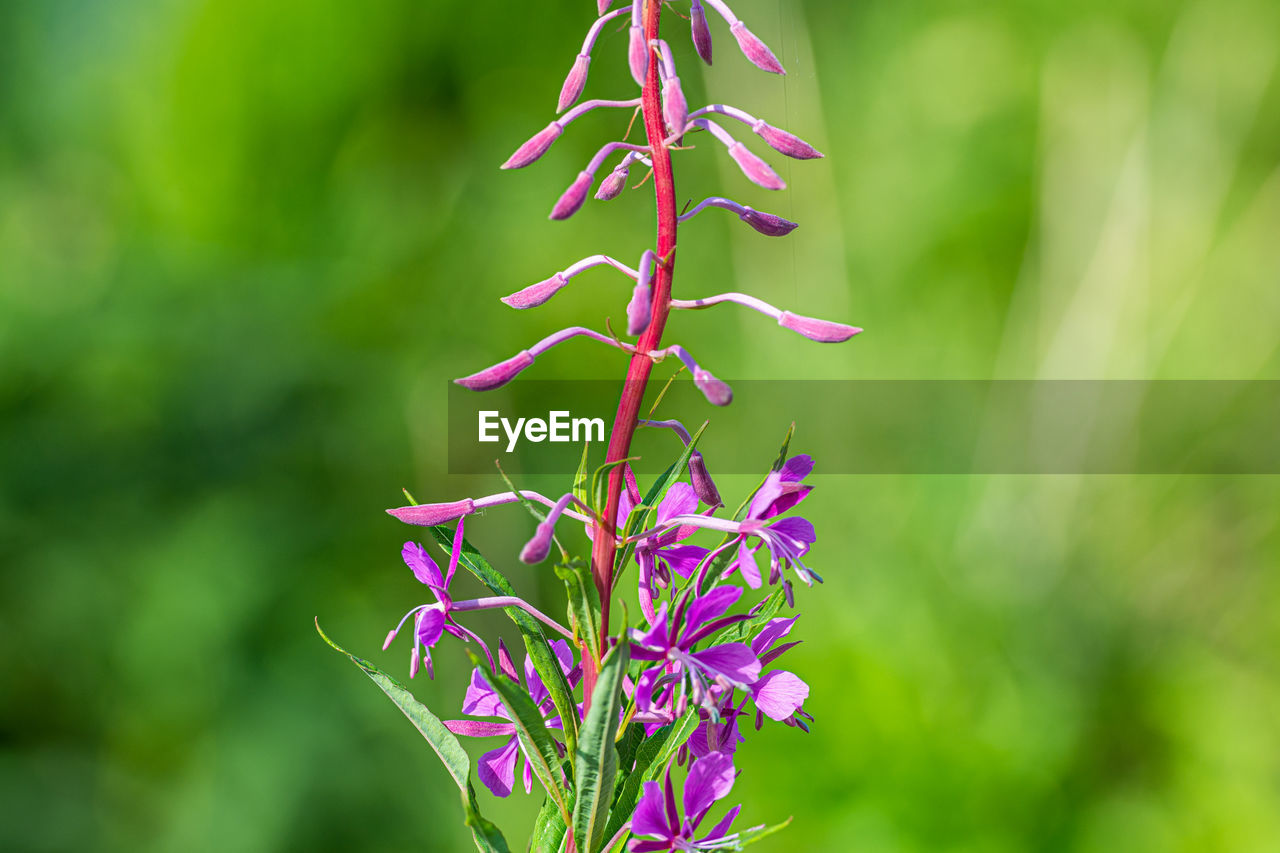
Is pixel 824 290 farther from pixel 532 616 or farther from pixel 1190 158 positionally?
pixel 532 616

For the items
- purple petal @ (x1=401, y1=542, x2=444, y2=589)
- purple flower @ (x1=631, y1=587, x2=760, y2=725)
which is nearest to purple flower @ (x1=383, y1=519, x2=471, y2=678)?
purple petal @ (x1=401, y1=542, x2=444, y2=589)

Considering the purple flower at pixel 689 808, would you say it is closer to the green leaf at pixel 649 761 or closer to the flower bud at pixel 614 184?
the green leaf at pixel 649 761

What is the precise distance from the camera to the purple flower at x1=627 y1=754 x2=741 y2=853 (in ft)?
1.51

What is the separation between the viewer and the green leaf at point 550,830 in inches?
19.7

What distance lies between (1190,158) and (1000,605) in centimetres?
156

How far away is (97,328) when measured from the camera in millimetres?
2121

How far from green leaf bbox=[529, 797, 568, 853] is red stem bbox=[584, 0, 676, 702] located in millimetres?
117

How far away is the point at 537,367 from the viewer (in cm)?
263

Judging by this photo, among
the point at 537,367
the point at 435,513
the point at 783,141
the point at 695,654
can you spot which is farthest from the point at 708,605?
the point at 537,367

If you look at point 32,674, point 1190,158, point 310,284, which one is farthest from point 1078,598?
point 32,674

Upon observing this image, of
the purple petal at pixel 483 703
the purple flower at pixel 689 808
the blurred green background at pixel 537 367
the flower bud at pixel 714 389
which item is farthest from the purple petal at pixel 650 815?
the blurred green background at pixel 537 367

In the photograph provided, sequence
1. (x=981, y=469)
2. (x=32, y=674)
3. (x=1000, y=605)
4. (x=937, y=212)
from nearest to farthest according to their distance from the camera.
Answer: (x=32, y=674), (x=1000, y=605), (x=981, y=469), (x=937, y=212)

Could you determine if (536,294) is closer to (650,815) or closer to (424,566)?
(424,566)

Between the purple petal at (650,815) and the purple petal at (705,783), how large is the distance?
0.05 ft
